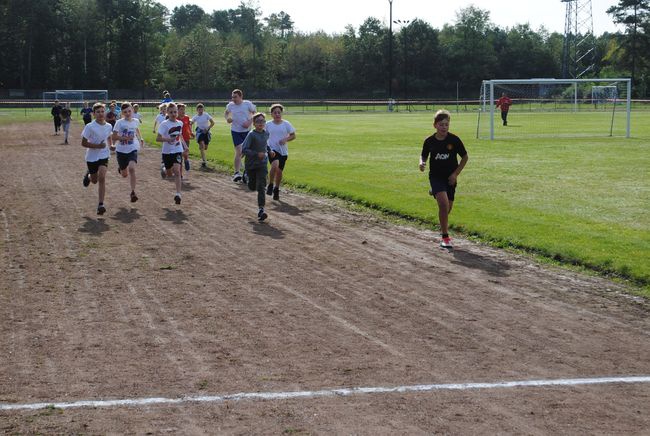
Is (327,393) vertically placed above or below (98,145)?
below

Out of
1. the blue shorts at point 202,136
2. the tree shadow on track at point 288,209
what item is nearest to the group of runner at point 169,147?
the tree shadow on track at point 288,209

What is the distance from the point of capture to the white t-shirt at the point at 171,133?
16.8 metres

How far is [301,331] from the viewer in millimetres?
7969

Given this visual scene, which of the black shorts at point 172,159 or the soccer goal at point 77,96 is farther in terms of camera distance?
the soccer goal at point 77,96

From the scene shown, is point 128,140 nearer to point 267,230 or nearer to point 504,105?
point 267,230

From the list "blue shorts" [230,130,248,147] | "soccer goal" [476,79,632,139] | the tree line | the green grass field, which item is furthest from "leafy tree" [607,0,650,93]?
"blue shorts" [230,130,248,147]

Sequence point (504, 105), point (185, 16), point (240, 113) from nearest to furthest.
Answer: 1. point (240, 113)
2. point (504, 105)
3. point (185, 16)

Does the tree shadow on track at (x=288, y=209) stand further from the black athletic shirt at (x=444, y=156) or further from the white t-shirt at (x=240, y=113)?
the white t-shirt at (x=240, y=113)

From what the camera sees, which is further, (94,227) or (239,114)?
(239,114)

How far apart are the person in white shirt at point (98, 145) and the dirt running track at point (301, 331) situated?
170cm

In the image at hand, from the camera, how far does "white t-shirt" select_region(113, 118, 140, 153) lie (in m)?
16.7

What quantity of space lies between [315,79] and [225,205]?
353 feet

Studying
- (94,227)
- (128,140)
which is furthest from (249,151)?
(94,227)

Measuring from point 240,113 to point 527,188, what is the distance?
266 inches
